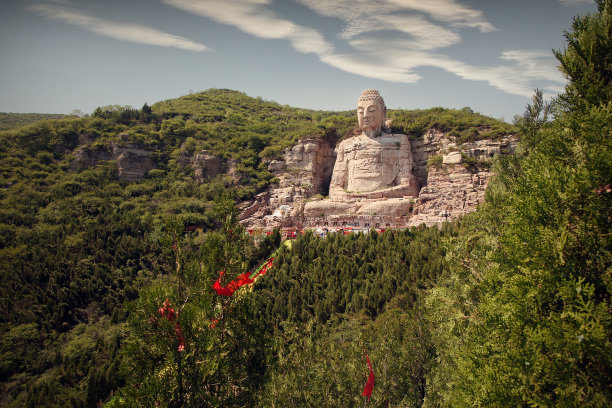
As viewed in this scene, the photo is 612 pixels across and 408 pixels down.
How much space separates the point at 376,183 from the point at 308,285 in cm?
1666

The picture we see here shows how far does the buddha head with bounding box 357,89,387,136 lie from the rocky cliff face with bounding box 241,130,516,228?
5.71ft

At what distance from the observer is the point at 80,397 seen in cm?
1677

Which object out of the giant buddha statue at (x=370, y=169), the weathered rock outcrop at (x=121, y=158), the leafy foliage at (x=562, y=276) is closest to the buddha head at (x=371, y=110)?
the giant buddha statue at (x=370, y=169)

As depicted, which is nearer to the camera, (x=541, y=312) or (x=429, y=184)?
(x=541, y=312)

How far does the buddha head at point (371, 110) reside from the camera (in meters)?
35.2

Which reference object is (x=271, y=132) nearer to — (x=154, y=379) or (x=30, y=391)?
(x=30, y=391)

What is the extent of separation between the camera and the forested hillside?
5785 mm

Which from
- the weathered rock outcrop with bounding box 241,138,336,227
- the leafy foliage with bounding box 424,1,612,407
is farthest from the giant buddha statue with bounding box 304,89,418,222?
the leafy foliage with bounding box 424,1,612,407

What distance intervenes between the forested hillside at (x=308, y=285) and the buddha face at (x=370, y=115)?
14.6 ft

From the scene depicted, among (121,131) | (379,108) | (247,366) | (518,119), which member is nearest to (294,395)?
(247,366)

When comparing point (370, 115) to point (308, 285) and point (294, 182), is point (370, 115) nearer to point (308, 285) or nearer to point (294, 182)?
point (294, 182)

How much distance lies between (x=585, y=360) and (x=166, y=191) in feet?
125

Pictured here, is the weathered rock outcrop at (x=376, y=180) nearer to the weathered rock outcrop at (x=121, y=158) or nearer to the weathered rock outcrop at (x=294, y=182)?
the weathered rock outcrop at (x=294, y=182)

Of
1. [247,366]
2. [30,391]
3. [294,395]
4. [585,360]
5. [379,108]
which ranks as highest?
[379,108]
